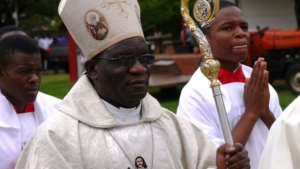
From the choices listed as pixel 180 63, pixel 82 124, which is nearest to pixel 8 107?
pixel 82 124

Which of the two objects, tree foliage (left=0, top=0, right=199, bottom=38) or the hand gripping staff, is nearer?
the hand gripping staff

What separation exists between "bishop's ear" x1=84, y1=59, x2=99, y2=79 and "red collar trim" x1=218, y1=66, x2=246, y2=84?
3.43 feet

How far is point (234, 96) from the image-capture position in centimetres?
432

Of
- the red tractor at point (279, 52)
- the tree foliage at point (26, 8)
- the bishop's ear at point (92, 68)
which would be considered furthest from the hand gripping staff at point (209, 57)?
the tree foliage at point (26, 8)

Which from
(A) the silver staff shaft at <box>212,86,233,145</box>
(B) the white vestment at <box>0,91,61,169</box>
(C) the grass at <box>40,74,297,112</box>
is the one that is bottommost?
(C) the grass at <box>40,74,297,112</box>

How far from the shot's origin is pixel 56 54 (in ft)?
101

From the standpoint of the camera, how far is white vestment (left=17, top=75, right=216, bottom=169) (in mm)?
3383

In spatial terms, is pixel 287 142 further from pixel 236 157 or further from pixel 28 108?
pixel 28 108

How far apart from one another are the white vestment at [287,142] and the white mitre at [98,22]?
1.21 meters

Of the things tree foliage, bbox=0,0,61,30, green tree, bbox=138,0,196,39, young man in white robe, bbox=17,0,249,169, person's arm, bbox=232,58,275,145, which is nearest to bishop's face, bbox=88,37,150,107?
young man in white robe, bbox=17,0,249,169

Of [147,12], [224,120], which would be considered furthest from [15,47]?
[147,12]

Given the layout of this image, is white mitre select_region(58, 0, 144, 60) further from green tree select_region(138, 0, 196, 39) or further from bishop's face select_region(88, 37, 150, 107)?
green tree select_region(138, 0, 196, 39)

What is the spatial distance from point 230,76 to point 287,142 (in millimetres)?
1864

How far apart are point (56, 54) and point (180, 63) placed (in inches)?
602
